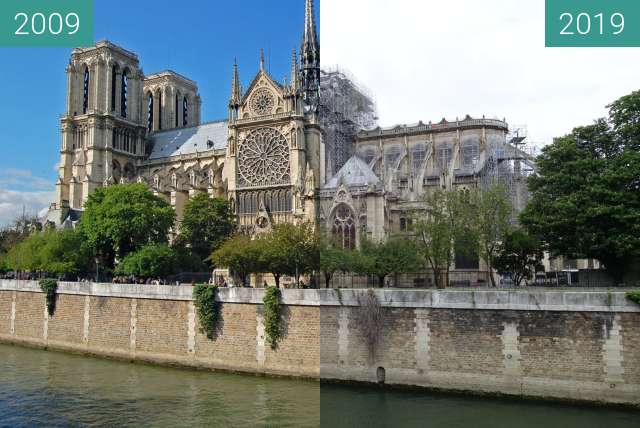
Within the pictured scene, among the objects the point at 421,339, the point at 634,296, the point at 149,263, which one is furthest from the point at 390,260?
the point at 149,263

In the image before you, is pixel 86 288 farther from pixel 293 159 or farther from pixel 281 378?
pixel 293 159

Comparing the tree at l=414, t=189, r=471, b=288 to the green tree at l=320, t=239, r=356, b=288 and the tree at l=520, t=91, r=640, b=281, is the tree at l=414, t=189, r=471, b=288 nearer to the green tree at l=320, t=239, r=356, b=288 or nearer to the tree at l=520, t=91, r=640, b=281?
the tree at l=520, t=91, r=640, b=281

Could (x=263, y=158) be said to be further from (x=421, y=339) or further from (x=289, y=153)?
(x=421, y=339)

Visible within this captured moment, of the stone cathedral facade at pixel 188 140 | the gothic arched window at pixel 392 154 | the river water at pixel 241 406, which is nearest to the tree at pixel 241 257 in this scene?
the river water at pixel 241 406

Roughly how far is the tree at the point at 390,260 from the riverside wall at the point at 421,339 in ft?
17.9

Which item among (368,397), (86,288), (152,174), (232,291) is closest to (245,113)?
(152,174)

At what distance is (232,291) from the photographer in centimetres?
2262

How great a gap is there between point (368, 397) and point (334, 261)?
24.6ft

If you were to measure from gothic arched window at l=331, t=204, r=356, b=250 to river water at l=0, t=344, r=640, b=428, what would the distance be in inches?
453

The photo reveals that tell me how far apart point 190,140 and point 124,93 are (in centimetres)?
998

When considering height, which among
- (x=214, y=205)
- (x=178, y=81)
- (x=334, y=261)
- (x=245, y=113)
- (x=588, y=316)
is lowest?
(x=588, y=316)

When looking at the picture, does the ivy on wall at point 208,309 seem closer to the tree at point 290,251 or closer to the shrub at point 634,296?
the tree at point 290,251

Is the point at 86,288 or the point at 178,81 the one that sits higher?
the point at 178,81

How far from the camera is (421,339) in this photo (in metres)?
19.1
